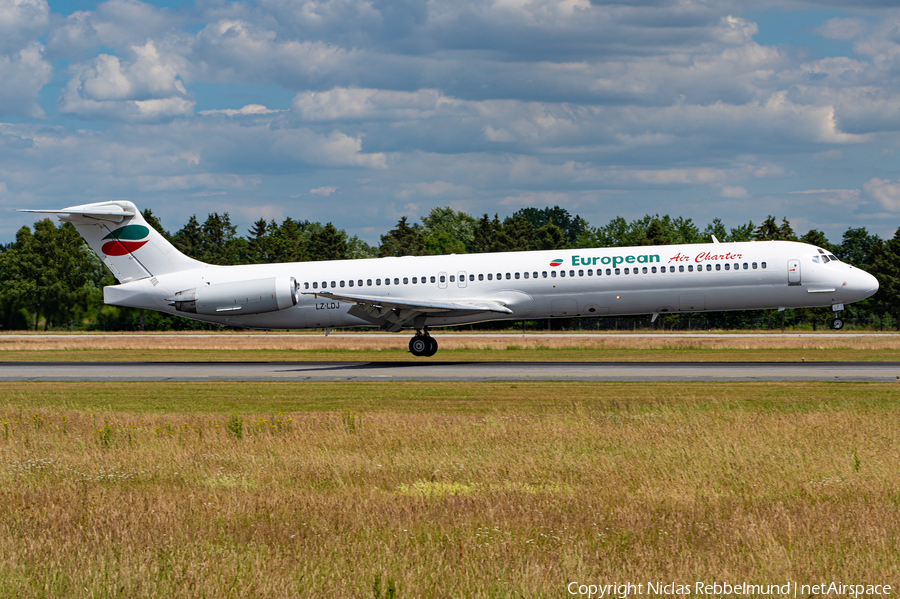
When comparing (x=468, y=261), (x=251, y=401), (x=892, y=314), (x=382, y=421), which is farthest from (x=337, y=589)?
(x=892, y=314)

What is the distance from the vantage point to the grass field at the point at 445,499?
312 inches

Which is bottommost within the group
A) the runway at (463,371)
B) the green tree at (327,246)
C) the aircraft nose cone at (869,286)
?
the runway at (463,371)

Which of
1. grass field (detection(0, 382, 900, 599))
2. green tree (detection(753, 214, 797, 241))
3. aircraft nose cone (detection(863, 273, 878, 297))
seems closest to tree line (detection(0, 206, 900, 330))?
green tree (detection(753, 214, 797, 241))

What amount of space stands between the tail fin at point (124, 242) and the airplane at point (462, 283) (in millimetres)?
44

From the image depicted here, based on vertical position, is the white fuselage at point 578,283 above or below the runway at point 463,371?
above

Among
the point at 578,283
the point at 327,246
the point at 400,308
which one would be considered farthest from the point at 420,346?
the point at 327,246

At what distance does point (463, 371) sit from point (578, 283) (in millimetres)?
6953

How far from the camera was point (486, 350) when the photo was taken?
42250mm

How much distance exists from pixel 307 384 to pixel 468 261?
11.4 m

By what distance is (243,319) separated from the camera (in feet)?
119

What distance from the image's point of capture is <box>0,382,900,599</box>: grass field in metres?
7.93

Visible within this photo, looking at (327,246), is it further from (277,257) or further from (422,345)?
(422,345)

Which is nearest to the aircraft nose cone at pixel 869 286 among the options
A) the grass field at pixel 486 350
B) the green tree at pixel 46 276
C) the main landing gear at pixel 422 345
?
the grass field at pixel 486 350

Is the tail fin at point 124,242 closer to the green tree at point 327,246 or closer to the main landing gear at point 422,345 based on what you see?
the main landing gear at point 422,345
